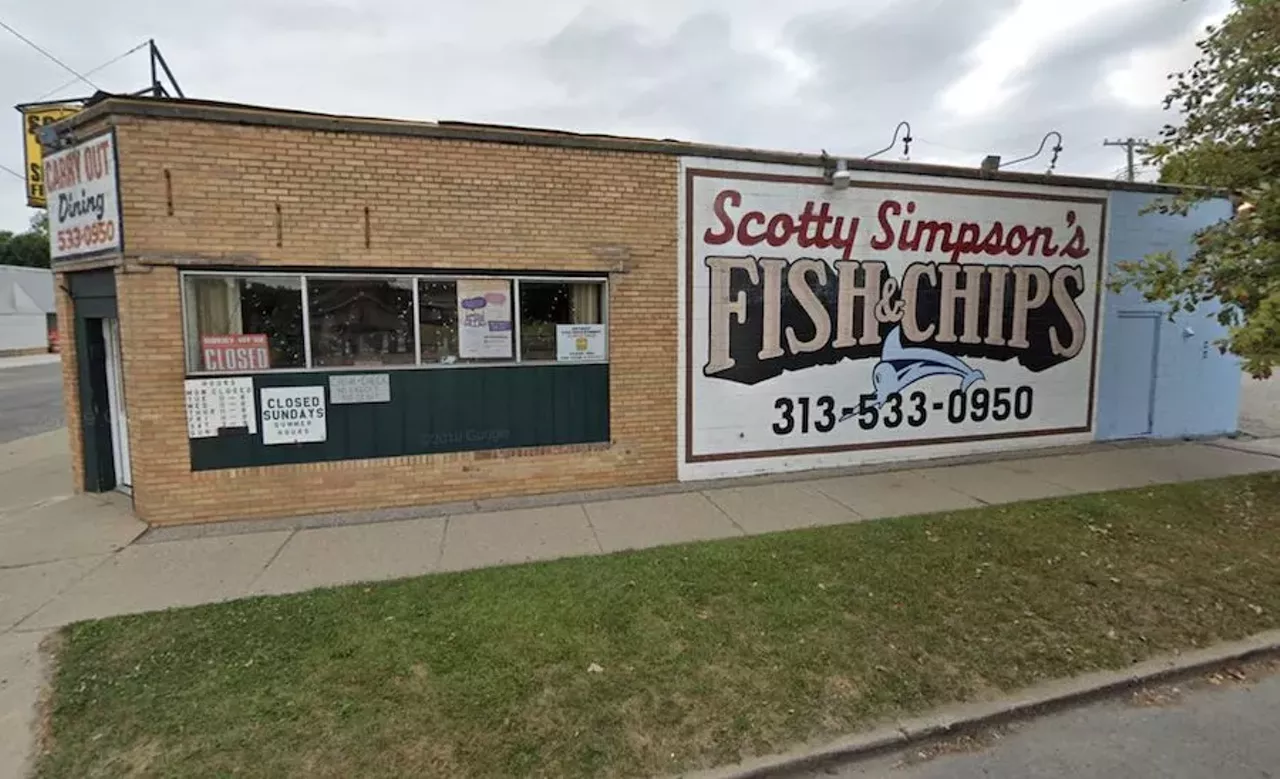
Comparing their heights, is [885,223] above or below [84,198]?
above

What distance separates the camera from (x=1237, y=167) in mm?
6746

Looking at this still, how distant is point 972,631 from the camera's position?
4027mm

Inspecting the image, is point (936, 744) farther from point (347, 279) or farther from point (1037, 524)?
point (347, 279)

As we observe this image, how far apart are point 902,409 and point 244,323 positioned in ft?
26.5

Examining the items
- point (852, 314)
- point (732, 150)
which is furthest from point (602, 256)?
point (852, 314)

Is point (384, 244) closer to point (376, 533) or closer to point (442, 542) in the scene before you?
point (376, 533)

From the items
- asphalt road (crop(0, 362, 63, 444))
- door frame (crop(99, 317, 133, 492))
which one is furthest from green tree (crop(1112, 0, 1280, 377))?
asphalt road (crop(0, 362, 63, 444))

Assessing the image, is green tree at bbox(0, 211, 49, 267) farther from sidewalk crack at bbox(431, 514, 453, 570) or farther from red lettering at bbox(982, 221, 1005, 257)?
red lettering at bbox(982, 221, 1005, 257)

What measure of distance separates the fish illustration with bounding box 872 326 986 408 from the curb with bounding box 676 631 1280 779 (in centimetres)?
483

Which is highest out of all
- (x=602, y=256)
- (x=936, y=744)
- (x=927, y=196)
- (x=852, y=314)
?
(x=927, y=196)

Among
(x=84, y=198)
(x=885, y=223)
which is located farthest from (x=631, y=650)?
(x=84, y=198)

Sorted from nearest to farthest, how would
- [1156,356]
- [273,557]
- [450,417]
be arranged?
1. [273,557]
2. [450,417]
3. [1156,356]

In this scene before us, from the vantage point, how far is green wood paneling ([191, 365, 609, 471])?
6.46m

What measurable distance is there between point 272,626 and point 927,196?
28.5 feet
